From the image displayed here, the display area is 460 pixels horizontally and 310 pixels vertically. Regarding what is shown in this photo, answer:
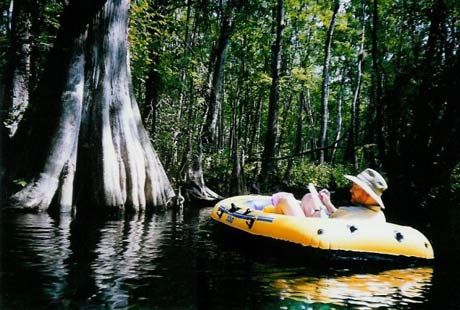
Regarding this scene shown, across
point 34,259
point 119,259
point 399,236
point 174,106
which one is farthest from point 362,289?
point 174,106

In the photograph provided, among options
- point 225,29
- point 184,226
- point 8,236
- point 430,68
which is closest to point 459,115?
point 430,68

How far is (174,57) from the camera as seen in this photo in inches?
658

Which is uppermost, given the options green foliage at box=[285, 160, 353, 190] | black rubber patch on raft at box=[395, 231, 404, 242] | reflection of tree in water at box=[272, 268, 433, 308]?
green foliage at box=[285, 160, 353, 190]

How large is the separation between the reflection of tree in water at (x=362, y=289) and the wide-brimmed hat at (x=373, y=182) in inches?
46.8

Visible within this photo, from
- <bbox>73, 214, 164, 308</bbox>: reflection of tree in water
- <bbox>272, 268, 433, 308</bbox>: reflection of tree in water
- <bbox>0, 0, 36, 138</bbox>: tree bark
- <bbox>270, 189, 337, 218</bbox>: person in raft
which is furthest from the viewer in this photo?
<bbox>0, 0, 36, 138</bbox>: tree bark

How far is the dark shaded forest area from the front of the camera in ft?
36.5

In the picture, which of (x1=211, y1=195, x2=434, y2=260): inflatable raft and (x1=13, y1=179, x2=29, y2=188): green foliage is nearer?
(x1=211, y1=195, x2=434, y2=260): inflatable raft

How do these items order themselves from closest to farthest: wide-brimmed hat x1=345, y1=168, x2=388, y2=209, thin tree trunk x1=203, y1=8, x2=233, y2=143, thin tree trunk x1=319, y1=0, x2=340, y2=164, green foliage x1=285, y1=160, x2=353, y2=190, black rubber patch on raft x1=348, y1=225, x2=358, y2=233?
black rubber patch on raft x1=348, y1=225, x2=358, y2=233, wide-brimmed hat x1=345, y1=168, x2=388, y2=209, thin tree trunk x1=203, y1=8, x2=233, y2=143, green foliage x1=285, y1=160, x2=353, y2=190, thin tree trunk x1=319, y1=0, x2=340, y2=164

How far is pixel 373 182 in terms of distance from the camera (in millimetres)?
7766

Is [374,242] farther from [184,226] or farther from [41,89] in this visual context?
[41,89]

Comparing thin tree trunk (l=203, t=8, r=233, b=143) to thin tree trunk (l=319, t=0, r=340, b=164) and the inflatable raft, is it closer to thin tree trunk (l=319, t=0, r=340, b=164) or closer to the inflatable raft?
thin tree trunk (l=319, t=0, r=340, b=164)

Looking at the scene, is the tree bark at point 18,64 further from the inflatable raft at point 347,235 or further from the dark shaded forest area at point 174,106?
the inflatable raft at point 347,235

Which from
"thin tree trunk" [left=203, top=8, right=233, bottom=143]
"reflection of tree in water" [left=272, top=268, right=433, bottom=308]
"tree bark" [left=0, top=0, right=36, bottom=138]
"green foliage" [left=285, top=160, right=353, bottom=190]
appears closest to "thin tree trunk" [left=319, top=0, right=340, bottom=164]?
"green foliage" [left=285, top=160, right=353, bottom=190]

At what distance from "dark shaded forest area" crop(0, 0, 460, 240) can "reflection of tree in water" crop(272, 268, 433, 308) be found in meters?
5.92
